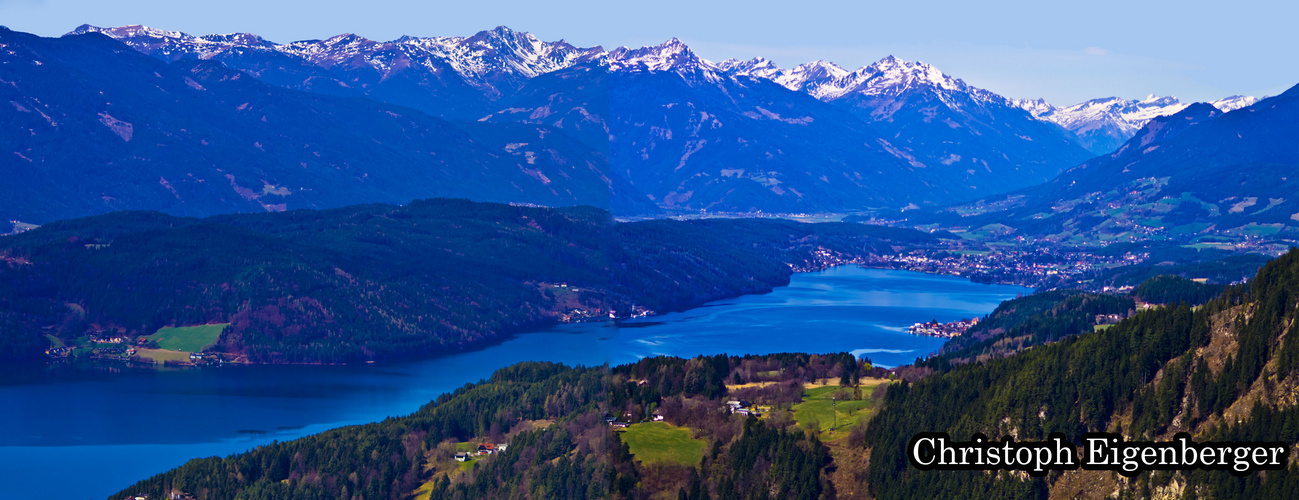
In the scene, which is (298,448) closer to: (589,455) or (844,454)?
(589,455)

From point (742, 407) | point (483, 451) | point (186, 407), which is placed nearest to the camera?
point (742, 407)

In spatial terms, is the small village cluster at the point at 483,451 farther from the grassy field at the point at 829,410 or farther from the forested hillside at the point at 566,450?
the grassy field at the point at 829,410

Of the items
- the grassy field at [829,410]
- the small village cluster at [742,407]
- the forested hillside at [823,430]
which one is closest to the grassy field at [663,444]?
the forested hillside at [823,430]

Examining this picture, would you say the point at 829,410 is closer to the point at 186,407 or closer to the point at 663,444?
the point at 663,444

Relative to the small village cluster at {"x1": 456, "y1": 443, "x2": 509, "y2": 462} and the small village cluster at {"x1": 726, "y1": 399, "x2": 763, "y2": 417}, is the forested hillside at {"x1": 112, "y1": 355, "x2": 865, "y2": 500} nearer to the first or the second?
the small village cluster at {"x1": 456, "y1": 443, "x2": 509, "y2": 462}

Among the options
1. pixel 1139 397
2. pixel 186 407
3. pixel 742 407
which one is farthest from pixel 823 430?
pixel 186 407

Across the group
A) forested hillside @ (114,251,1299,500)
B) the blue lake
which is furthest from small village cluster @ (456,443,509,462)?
the blue lake

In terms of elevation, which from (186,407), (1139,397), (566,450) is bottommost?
(566,450)
